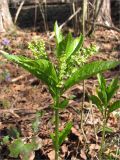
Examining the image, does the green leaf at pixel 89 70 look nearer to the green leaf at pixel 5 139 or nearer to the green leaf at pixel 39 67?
the green leaf at pixel 39 67

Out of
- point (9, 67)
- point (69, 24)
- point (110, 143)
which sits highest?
point (69, 24)

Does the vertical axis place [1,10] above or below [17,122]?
above

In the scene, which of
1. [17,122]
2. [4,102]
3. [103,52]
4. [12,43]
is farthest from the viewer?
[12,43]

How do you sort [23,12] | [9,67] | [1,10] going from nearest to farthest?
1. [9,67]
2. [1,10]
3. [23,12]

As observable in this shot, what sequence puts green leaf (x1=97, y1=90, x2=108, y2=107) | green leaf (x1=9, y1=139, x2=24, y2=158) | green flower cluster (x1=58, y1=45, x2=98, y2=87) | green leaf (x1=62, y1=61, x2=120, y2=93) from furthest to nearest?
green leaf (x1=9, y1=139, x2=24, y2=158)
green leaf (x1=97, y1=90, x2=108, y2=107)
green flower cluster (x1=58, y1=45, x2=98, y2=87)
green leaf (x1=62, y1=61, x2=120, y2=93)

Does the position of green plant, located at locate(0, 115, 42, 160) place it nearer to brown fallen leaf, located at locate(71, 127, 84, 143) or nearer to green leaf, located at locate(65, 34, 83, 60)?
brown fallen leaf, located at locate(71, 127, 84, 143)

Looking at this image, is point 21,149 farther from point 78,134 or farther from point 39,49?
point 39,49

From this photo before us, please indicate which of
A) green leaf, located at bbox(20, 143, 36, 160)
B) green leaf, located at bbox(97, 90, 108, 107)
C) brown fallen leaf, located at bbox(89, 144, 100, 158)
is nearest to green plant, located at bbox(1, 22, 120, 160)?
green leaf, located at bbox(97, 90, 108, 107)

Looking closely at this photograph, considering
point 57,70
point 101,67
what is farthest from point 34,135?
point 101,67

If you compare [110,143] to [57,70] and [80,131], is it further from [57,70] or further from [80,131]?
[57,70]
